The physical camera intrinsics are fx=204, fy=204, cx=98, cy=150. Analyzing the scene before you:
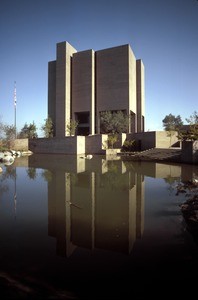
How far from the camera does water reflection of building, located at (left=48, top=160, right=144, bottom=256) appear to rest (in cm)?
443

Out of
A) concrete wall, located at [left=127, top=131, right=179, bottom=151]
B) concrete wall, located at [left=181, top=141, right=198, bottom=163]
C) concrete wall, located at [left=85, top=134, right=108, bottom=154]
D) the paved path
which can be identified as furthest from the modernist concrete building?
concrete wall, located at [left=181, top=141, right=198, bottom=163]

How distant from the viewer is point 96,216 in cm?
592

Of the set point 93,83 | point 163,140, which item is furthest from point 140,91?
point 163,140

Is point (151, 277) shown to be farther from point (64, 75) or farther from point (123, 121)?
point (64, 75)

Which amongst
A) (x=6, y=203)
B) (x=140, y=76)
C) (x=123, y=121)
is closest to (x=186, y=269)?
(x=6, y=203)

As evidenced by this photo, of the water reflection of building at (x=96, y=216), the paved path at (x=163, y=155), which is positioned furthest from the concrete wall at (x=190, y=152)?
the water reflection of building at (x=96, y=216)

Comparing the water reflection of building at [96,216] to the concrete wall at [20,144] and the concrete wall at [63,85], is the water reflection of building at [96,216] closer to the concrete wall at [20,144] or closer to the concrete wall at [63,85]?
the concrete wall at [20,144]

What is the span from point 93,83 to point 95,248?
45844 mm

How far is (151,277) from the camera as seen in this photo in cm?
315

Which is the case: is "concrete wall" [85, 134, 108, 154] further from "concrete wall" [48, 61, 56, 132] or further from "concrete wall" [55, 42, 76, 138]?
"concrete wall" [48, 61, 56, 132]

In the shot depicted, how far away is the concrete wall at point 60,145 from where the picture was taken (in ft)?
117

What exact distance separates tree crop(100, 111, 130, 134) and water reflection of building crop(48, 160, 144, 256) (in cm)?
3425

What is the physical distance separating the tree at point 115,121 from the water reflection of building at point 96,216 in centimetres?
3425

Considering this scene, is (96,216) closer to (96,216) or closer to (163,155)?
(96,216)
